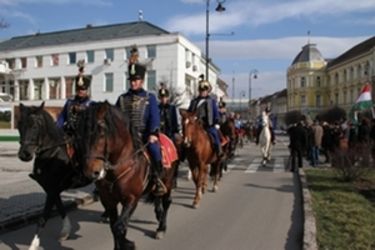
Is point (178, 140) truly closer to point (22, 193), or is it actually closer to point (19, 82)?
point (22, 193)

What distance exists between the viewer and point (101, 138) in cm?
559

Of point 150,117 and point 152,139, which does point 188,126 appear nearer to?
point 150,117

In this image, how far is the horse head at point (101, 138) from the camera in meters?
5.45

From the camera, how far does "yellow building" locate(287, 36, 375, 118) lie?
100 m

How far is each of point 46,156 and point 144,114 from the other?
1.63 metres

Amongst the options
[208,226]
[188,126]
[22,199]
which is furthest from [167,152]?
[22,199]

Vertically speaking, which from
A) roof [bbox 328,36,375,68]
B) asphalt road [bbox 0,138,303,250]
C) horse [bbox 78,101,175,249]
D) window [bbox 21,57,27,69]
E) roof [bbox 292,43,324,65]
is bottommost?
asphalt road [bbox 0,138,303,250]

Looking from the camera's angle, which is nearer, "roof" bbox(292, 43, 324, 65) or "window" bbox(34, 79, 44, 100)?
"window" bbox(34, 79, 44, 100)

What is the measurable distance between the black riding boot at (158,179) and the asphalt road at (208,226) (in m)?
0.82

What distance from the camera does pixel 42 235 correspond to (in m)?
8.02

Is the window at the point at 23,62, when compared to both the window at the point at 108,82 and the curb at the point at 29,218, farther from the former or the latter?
the curb at the point at 29,218

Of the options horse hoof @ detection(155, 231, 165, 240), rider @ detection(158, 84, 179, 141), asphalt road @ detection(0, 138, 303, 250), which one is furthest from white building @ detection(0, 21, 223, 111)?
horse hoof @ detection(155, 231, 165, 240)

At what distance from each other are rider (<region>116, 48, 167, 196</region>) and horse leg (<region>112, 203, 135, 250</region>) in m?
0.96

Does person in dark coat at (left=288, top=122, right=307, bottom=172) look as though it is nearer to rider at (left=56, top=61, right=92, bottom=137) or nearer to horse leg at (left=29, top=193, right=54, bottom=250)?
rider at (left=56, top=61, right=92, bottom=137)
